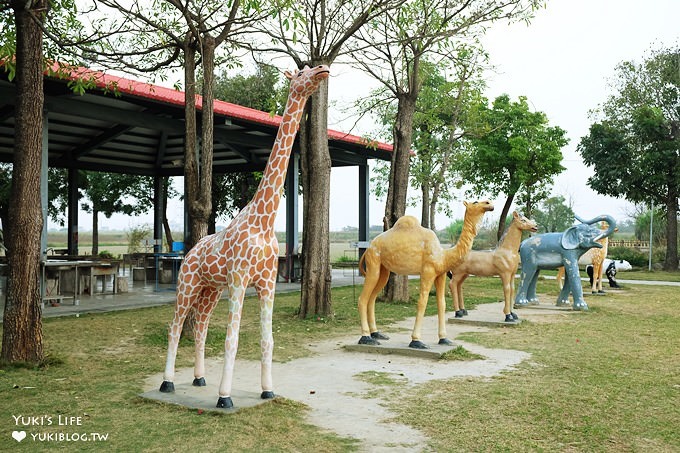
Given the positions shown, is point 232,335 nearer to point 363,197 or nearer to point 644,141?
point 363,197

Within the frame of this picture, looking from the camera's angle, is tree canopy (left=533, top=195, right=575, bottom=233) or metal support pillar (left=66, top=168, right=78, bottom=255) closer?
metal support pillar (left=66, top=168, right=78, bottom=255)

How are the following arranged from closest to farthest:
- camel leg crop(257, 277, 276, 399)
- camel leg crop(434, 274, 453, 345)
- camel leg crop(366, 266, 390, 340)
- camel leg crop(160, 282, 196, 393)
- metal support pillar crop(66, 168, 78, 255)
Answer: camel leg crop(257, 277, 276, 399)
camel leg crop(160, 282, 196, 393)
camel leg crop(434, 274, 453, 345)
camel leg crop(366, 266, 390, 340)
metal support pillar crop(66, 168, 78, 255)

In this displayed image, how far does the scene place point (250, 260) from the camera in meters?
5.28

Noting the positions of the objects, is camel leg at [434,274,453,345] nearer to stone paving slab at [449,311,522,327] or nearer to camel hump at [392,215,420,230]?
camel hump at [392,215,420,230]

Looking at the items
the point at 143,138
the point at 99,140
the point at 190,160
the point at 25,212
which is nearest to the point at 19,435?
the point at 25,212

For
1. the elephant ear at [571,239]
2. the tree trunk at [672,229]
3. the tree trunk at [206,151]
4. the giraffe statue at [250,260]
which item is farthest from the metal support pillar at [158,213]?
the tree trunk at [672,229]

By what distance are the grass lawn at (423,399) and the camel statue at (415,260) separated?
1.04 metres

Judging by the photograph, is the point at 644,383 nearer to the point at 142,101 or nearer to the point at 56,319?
the point at 56,319

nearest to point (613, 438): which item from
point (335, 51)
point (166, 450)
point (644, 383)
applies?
point (644, 383)

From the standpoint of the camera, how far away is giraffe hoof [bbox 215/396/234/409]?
5.07 metres

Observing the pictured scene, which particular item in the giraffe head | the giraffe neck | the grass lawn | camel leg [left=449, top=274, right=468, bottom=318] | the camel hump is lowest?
the grass lawn

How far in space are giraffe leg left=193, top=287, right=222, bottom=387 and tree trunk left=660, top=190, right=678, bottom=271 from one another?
27901 millimetres

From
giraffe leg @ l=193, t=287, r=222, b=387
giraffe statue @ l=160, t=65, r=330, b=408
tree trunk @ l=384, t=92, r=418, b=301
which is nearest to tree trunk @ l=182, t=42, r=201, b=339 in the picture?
giraffe leg @ l=193, t=287, r=222, b=387

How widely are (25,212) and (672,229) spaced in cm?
2873
